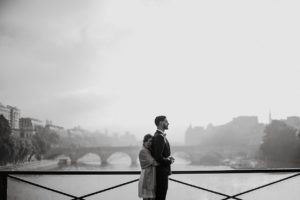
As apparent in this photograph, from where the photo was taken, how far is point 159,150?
291cm

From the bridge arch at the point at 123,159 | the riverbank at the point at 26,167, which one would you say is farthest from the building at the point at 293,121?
the riverbank at the point at 26,167

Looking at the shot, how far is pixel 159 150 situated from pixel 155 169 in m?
0.19

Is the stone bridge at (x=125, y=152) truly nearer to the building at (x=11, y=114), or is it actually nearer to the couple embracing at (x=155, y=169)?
the building at (x=11, y=114)

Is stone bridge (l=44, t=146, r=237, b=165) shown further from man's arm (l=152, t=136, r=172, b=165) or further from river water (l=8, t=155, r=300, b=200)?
man's arm (l=152, t=136, r=172, b=165)

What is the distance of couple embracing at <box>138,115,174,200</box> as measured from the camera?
2.92 metres

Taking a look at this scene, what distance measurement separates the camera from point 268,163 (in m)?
34.3

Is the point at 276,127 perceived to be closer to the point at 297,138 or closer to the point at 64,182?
the point at 297,138

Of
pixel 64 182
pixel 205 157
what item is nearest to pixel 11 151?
pixel 64 182

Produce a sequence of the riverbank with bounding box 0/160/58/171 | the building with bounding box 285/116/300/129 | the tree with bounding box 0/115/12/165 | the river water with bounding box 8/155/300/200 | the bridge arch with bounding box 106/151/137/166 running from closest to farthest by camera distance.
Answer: the river water with bounding box 8/155/300/200
the riverbank with bounding box 0/160/58/171
the tree with bounding box 0/115/12/165
the bridge arch with bounding box 106/151/137/166
the building with bounding box 285/116/300/129

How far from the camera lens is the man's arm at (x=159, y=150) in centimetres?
291

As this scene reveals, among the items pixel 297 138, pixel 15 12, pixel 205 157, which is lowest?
pixel 205 157

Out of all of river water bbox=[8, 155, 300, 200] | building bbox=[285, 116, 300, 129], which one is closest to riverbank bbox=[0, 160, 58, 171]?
river water bbox=[8, 155, 300, 200]

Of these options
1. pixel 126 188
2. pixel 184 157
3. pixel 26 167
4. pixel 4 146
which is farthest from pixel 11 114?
pixel 126 188

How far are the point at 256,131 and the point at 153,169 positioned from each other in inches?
2890
